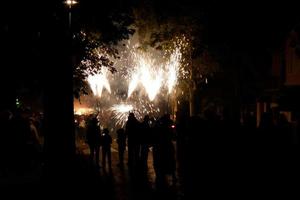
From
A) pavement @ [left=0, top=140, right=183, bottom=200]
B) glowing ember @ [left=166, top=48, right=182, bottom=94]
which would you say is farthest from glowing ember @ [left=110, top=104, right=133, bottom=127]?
pavement @ [left=0, top=140, right=183, bottom=200]

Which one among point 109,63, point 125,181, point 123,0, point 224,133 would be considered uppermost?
point 123,0

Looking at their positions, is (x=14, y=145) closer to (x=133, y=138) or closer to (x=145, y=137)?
(x=145, y=137)

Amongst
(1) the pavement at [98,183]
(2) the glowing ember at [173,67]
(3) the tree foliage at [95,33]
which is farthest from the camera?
(2) the glowing ember at [173,67]

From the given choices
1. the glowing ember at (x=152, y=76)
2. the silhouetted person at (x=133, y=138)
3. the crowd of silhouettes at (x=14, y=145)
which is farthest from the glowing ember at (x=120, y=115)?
the crowd of silhouettes at (x=14, y=145)

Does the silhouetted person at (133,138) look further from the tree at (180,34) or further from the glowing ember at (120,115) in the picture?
the glowing ember at (120,115)

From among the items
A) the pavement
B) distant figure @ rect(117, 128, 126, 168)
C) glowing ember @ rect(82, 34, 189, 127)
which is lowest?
the pavement

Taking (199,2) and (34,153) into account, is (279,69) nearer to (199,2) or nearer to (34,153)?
(199,2)

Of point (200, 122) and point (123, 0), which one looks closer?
point (200, 122)

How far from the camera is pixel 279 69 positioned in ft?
108

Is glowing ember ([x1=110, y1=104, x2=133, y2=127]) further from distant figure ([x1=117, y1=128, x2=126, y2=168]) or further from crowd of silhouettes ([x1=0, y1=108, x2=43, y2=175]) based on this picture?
crowd of silhouettes ([x1=0, y1=108, x2=43, y2=175])

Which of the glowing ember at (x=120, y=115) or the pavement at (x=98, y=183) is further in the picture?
the glowing ember at (x=120, y=115)

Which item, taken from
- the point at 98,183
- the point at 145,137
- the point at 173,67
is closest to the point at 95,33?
the point at 145,137

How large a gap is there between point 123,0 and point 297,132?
745 centimetres

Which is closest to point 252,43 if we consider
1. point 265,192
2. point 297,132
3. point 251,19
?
point 251,19
